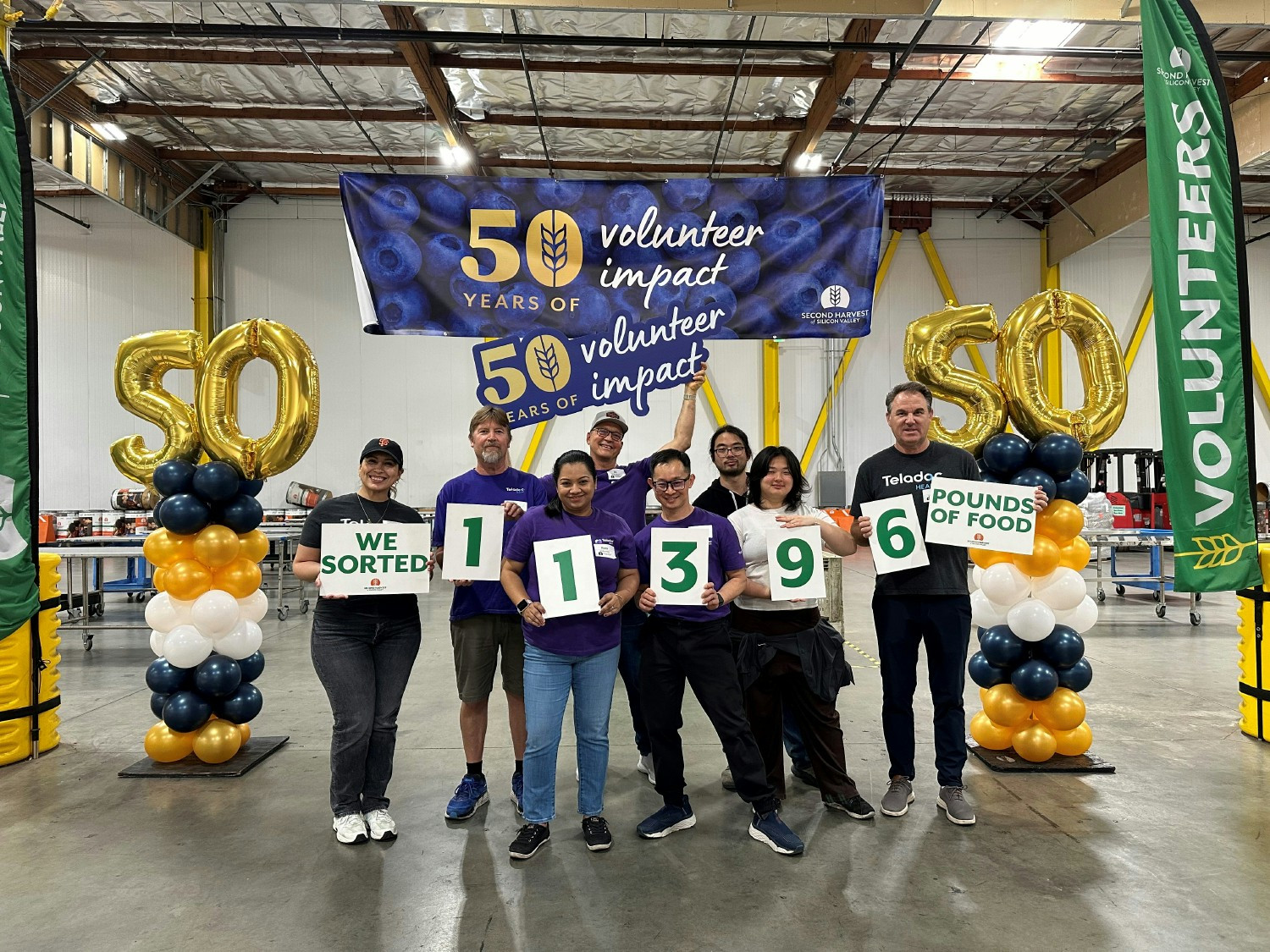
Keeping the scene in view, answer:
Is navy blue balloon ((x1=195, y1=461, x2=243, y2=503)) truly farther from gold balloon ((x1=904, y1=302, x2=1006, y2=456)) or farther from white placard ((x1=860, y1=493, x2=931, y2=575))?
gold balloon ((x1=904, y1=302, x2=1006, y2=456))

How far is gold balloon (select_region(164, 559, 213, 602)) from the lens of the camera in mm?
4223

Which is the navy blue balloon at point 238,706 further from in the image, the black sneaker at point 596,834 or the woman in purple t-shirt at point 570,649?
the black sneaker at point 596,834

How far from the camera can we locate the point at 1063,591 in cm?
420

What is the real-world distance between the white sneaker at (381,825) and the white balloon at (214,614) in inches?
57.7

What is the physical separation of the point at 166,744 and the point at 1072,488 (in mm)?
4714

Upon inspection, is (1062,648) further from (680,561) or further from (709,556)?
(680,561)

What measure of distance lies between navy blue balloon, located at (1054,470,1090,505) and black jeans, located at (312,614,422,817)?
320cm

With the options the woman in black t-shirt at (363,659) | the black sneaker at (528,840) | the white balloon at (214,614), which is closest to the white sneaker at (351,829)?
the woman in black t-shirt at (363,659)

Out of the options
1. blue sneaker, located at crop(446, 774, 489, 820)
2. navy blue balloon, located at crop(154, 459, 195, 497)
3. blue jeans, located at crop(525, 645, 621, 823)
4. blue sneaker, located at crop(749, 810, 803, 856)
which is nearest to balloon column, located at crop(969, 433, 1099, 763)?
blue sneaker, located at crop(749, 810, 803, 856)

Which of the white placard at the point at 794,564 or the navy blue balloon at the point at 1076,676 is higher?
the white placard at the point at 794,564

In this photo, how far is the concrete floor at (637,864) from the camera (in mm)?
2629

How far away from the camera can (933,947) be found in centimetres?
252

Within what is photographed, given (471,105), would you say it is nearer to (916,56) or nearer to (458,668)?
(916,56)

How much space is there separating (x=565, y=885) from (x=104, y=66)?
10860mm
